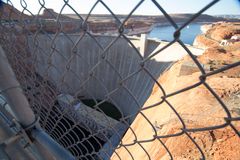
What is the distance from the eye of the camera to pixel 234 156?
1046 mm

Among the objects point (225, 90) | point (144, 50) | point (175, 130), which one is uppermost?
point (144, 50)

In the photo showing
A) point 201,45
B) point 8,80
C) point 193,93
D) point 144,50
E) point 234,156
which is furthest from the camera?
point 144,50

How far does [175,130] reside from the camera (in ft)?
4.54

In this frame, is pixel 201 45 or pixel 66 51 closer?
pixel 201 45

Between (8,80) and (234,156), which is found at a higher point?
(234,156)

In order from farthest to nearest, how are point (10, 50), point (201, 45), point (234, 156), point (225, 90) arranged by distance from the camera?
point (201, 45), point (225, 90), point (10, 50), point (234, 156)

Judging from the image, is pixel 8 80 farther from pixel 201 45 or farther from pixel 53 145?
pixel 201 45

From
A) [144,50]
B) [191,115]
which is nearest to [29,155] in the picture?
[191,115]

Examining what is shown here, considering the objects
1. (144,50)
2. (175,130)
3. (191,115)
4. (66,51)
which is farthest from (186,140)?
(66,51)

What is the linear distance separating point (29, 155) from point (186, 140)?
2.70 ft

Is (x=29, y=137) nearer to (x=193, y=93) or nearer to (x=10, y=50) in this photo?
(x=10, y=50)

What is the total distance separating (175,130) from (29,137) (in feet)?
3.19

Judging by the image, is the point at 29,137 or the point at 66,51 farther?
the point at 66,51

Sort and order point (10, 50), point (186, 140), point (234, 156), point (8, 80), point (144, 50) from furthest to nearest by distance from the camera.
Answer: point (144, 50) → point (10, 50) → point (186, 140) → point (234, 156) → point (8, 80)
